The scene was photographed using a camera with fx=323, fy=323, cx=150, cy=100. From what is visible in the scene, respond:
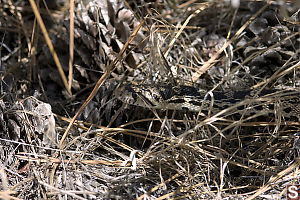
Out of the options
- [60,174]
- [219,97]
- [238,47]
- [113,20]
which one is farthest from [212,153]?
[113,20]

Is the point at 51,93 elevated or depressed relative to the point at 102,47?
depressed

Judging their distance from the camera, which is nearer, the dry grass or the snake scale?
the dry grass

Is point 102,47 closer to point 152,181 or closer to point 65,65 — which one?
point 65,65

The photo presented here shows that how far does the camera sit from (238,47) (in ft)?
4.51

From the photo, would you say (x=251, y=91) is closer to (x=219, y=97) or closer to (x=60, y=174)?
(x=219, y=97)

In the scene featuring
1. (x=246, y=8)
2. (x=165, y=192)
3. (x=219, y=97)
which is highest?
(x=246, y=8)

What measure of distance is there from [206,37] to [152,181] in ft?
2.76

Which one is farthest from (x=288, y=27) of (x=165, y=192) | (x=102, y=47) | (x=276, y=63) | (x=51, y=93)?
(x=51, y=93)

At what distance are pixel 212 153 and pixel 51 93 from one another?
0.74 m

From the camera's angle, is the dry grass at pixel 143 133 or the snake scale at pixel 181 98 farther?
the snake scale at pixel 181 98

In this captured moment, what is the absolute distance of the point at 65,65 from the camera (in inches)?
53.9

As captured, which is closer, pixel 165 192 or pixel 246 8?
pixel 165 192

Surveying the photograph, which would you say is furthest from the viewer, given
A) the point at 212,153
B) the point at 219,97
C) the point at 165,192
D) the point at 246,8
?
the point at 246,8

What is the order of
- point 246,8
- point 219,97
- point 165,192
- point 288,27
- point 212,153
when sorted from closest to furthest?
point 165,192 < point 212,153 < point 219,97 < point 288,27 < point 246,8
